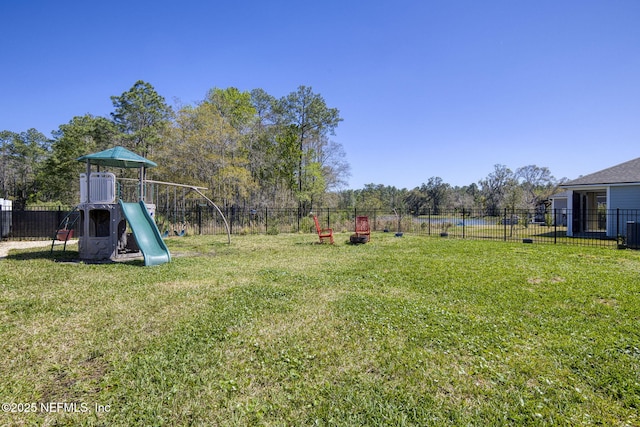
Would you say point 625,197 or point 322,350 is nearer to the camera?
point 322,350

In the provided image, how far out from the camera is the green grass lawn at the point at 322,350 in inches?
83.9

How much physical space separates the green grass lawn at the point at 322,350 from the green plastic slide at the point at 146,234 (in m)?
1.66

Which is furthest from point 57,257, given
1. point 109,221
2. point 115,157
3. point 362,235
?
point 362,235

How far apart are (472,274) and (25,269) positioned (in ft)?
31.6

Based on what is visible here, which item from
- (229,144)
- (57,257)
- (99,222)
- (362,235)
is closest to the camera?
(57,257)

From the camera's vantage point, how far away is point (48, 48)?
12445 mm

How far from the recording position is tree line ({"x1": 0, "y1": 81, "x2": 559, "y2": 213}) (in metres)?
18.9

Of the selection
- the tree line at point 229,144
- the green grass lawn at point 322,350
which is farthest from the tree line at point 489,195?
the green grass lawn at point 322,350

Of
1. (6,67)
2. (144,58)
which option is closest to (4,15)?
(144,58)

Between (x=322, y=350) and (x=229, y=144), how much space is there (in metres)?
18.5

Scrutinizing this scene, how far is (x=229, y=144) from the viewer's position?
1956cm

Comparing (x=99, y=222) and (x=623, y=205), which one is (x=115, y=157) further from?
(x=623, y=205)

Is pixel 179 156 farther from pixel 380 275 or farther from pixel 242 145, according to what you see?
pixel 380 275

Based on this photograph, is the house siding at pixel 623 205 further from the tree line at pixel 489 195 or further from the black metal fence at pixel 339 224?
the tree line at pixel 489 195
